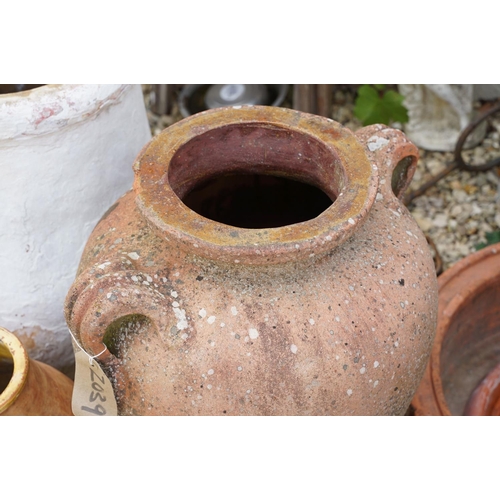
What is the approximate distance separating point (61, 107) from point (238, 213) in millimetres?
500

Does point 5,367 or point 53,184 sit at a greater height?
point 53,184

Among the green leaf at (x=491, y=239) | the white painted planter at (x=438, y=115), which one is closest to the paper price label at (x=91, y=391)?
the green leaf at (x=491, y=239)

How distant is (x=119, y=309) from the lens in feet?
3.93

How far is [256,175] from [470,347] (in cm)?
96

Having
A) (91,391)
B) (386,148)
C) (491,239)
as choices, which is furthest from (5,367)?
(491,239)

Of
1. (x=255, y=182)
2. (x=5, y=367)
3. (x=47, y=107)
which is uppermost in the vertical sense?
(x=47, y=107)

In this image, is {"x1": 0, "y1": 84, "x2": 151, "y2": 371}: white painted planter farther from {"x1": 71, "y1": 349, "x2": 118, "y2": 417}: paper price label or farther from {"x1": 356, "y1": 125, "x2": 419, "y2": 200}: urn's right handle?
{"x1": 356, "y1": 125, "x2": 419, "y2": 200}: urn's right handle

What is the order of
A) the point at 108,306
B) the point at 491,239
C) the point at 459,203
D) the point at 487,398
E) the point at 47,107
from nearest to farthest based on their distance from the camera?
the point at 108,306, the point at 47,107, the point at 487,398, the point at 491,239, the point at 459,203

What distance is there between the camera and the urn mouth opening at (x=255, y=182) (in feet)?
3.93

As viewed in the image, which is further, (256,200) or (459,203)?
(459,203)

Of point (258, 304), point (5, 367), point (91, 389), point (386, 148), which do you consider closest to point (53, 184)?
point (5, 367)

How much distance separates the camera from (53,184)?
5.32 feet

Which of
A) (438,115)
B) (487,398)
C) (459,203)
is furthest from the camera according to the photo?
(438,115)

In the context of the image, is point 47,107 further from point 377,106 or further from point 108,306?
point 377,106
